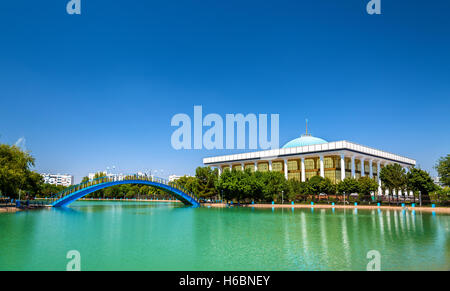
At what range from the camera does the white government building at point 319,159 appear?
68.8 meters

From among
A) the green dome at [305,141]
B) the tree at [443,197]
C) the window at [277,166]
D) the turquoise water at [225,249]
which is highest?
the green dome at [305,141]

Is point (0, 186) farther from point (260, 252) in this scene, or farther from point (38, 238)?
point (260, 252)

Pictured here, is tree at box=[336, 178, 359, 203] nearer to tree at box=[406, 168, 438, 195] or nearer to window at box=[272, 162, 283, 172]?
tree at box=[406, 168, 438, 195]

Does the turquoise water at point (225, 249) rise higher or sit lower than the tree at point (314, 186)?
lower

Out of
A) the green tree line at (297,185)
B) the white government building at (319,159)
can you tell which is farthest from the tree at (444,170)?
the white government building at (319,159)

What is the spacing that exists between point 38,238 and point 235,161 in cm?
7045

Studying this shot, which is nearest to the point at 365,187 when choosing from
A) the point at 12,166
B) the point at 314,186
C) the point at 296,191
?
the point at 314,186

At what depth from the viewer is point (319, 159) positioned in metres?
74.9

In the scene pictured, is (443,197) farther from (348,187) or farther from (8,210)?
(8,210)

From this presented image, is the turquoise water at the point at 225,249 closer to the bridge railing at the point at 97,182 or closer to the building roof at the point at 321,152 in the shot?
the bridge railing at the point at 97,182

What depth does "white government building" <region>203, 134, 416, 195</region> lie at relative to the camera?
68.8m

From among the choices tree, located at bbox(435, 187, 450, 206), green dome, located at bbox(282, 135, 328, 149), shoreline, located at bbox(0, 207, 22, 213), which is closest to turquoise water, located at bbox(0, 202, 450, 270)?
shoreline, located at bbox(0, 207, 22, 213)
